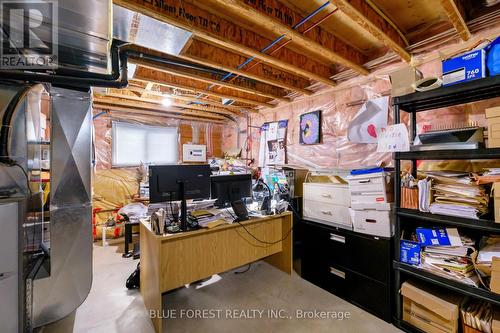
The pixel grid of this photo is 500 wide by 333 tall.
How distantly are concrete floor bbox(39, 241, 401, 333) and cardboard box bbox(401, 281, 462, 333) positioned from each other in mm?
215

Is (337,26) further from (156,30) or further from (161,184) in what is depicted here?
(161,184)

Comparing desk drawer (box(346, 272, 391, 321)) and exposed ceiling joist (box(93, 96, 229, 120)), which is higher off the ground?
exposed ceiling joist (box(93, 96, 229, 120))

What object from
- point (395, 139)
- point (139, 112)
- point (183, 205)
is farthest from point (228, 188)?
point (139, 112)

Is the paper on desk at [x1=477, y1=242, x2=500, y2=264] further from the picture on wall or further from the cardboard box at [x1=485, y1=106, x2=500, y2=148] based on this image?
the picture on wall

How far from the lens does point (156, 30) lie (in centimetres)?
165

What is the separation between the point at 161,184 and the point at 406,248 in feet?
6.75

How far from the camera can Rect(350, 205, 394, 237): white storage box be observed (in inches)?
72.6

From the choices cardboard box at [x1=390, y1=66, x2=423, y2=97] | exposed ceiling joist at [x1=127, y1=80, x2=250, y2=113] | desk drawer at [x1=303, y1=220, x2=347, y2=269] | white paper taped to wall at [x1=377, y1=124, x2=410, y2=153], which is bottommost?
desk drawer at [x1=303, y1=220, x2=347, y2=269]

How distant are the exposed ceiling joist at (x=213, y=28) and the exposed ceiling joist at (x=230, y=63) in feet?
0.82

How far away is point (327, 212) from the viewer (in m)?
2.32

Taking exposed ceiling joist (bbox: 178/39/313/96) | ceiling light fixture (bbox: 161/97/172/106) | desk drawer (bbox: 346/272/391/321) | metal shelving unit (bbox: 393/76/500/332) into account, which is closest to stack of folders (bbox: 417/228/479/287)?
metal shelving unit (bbox: 393/76/500/332)

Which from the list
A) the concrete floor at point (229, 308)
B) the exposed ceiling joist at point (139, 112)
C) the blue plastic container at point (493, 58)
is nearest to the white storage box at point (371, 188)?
the blue plastic container at point (493, 58)

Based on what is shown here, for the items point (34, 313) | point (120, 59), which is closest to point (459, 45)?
point (120, 59)

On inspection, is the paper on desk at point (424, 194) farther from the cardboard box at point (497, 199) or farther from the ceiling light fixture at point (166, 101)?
the ceiling light fixture at point (166, 101)
